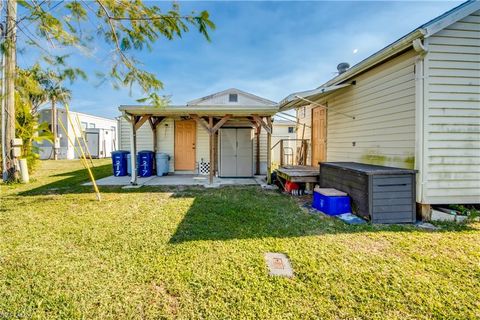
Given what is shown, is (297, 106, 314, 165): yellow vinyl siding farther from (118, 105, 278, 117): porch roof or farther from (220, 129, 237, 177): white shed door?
(220, 129, 237, 177): white shed door

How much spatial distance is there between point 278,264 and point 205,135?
7.67 metres

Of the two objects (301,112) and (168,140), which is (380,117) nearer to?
(301,112)

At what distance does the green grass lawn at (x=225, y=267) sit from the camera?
185cm

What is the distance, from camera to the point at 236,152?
28.4ft

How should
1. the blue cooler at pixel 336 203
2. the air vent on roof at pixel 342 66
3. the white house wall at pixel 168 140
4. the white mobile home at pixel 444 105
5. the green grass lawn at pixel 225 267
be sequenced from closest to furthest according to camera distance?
1. the green grass lawn at pixel 225 267
2. the white mobile home at pixel 444 105
3. the blue cooler at pixel 336 203
4. the air vent on roof at pixel 342 66
5. the white house wall at pixel 168 140

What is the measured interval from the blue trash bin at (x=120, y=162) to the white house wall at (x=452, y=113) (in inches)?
360

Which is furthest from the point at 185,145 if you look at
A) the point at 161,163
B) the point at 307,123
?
the point at 307,123

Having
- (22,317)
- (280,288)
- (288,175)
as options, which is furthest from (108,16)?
(288,175)

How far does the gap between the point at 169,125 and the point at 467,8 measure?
351 inches

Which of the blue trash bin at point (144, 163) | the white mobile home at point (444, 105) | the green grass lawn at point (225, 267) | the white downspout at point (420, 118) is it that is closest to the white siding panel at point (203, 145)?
the blue trash bin at point (144, 163)

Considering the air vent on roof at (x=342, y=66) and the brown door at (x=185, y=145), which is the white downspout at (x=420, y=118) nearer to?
the air vent on roof at (x=342, y=66)

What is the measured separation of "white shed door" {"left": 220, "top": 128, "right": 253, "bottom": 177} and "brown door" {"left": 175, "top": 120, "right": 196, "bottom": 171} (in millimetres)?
1723

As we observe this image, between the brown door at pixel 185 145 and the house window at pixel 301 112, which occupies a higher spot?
the house window at pixel 301 112

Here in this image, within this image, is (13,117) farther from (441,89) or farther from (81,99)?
(441,89)
